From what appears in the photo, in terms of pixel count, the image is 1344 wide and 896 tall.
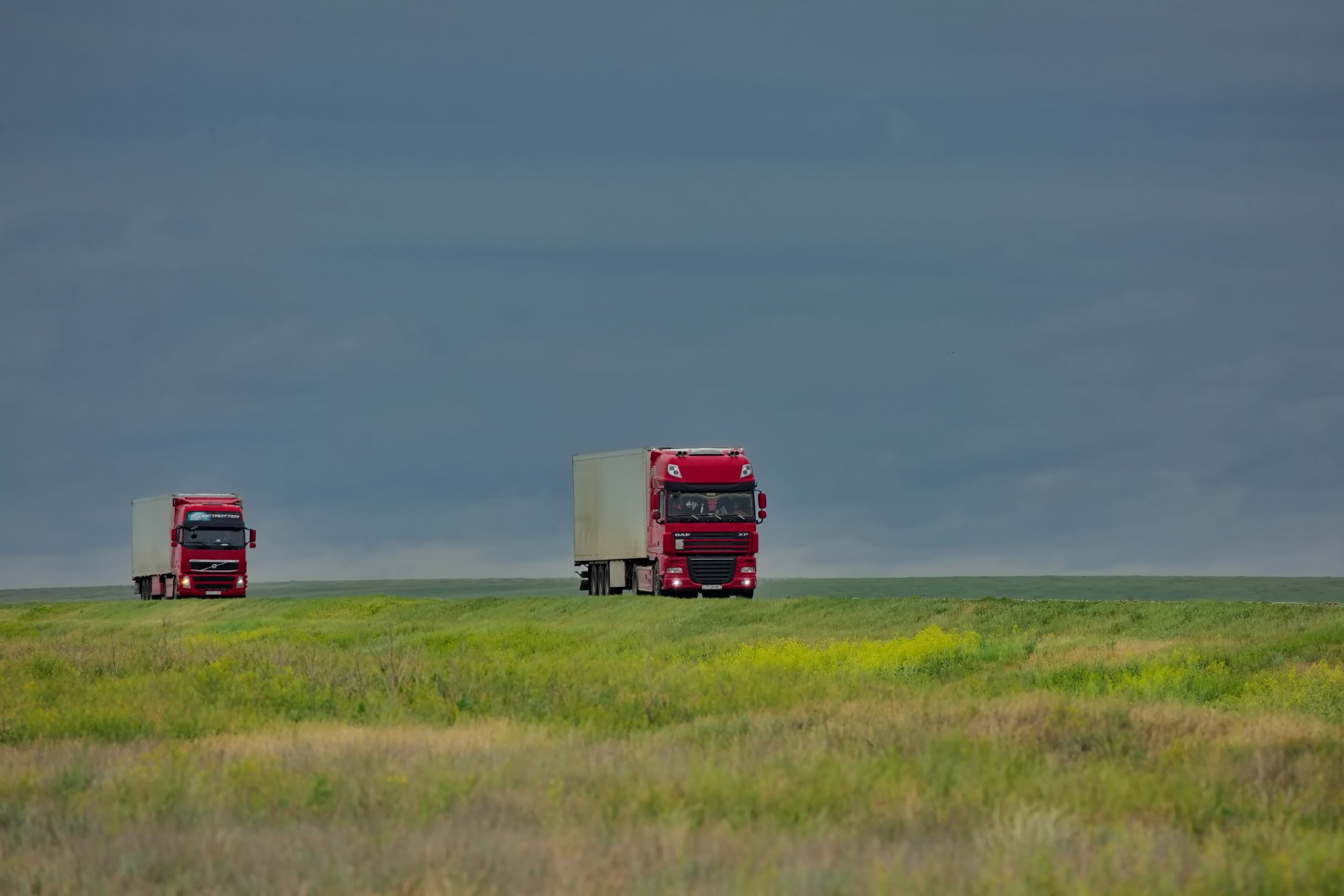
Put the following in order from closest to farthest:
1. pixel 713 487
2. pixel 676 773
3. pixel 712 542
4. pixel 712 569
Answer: pixel 676 773 < pixel 713 487 < pixel 712 542 < pixel 712 569

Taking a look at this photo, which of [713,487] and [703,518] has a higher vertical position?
[713,487]

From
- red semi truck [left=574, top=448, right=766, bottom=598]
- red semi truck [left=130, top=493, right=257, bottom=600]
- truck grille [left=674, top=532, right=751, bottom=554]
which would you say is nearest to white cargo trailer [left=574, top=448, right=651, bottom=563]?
red semi truck [left=574, top=448, right=766, bottom=598]

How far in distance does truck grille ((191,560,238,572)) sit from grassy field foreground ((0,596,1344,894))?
126ft

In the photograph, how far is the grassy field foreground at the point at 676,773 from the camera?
9.58 metres

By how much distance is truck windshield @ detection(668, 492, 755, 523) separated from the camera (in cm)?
4922

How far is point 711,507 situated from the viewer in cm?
4944

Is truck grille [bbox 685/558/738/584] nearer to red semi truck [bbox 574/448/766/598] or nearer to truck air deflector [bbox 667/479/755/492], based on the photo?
red semi truck [bbox 574/448/766/598]

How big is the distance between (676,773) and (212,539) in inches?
2216

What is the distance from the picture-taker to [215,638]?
40.4 metres

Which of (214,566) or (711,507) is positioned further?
(214,566)

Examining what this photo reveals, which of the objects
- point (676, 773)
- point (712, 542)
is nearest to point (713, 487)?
point (712, 542)

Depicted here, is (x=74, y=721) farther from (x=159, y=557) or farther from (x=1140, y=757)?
(x=159, y=557)

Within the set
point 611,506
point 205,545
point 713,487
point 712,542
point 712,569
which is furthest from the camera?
point 205,545

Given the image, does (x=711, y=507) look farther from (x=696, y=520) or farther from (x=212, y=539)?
(x=212, y=539)
